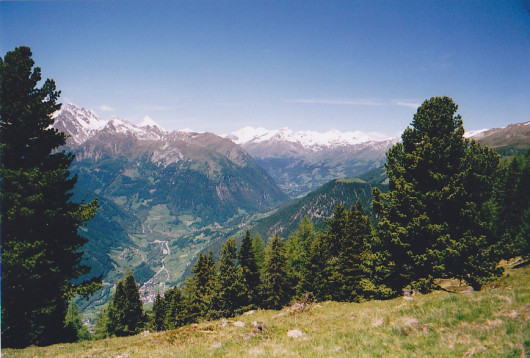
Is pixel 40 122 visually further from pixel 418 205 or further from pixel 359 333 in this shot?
pixel 418 205

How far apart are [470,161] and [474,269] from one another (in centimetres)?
870

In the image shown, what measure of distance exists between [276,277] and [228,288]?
27.6ft

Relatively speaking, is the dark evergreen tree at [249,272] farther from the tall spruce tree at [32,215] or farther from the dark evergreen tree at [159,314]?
the dark evergreen tree at [159,314]

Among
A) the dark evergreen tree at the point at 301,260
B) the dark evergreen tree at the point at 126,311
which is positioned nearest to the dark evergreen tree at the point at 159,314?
the dark evergreen tree at the point at 126,311

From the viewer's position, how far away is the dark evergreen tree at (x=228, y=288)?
43.5m

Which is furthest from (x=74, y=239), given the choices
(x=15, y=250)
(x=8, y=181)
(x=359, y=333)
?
(x=359, y=333)

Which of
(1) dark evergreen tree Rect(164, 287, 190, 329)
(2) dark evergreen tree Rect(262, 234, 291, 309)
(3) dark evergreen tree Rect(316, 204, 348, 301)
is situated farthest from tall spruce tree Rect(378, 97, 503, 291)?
(1) dark evergreen tree Rect(164, 287, 190, 329)

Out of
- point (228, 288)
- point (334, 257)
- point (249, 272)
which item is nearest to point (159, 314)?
point (228, 288)

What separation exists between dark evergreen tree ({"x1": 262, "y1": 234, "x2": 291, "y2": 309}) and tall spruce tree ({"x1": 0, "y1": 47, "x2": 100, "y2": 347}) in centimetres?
2956

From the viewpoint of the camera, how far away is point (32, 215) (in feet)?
59.2

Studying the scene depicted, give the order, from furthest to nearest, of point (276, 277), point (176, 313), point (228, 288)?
point (176, 313) < point (276, 277) < point (228, 288)

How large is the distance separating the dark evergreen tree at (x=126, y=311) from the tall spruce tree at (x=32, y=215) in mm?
41768

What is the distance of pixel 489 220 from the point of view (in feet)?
73.6

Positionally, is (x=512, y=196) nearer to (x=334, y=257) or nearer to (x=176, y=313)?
(x=334, y=257)
